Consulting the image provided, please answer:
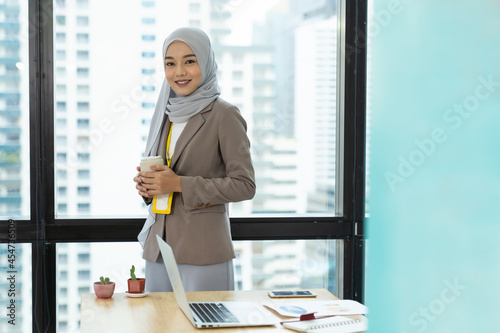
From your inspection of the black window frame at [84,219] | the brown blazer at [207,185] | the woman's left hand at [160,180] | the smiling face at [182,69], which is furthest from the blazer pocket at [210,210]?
the black window frame at [84,219]

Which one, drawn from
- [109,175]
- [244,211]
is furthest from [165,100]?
[244,211]

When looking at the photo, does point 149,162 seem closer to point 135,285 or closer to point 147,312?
point 135,285

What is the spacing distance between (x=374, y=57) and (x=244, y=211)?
2.42 metres

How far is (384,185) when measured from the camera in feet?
1.82

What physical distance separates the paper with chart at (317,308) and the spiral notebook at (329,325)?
0.16 ft

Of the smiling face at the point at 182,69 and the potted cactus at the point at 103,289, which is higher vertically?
the smiling face at the point at 182,69

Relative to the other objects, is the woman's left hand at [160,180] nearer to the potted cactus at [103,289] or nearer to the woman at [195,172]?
the woman at [195,172]

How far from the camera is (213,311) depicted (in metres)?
1.63

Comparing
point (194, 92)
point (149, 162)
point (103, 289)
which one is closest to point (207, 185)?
point (149, 162)

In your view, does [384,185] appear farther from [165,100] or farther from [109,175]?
[109,175]

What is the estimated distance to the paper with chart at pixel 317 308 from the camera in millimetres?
1625

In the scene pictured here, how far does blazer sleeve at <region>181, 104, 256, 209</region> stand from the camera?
212cm

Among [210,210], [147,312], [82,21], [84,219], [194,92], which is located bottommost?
[147,312]

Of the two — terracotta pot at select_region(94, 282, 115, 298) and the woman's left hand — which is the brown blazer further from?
terracotta pot at select_region(94, 282, 115, 298)
